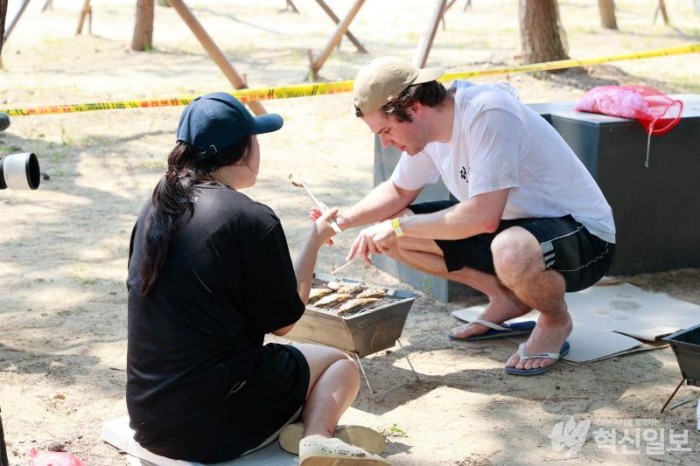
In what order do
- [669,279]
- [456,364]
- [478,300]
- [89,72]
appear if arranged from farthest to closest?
[89,72]
[669,279]
[478,300]
[456,364]

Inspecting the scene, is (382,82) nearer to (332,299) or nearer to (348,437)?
(332,299)

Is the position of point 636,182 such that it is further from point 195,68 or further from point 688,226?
point 195,68

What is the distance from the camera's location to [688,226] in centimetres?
584

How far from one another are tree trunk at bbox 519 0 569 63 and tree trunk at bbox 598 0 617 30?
5.66m

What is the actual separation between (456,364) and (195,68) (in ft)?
29.0

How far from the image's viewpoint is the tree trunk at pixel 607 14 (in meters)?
16.2

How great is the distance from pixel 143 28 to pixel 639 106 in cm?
968

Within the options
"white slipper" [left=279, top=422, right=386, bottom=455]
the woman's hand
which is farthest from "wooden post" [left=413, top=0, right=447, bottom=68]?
"white slipper" [left=279, top=422, right=386, bottom=455]

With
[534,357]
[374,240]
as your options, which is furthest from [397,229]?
[534,357]

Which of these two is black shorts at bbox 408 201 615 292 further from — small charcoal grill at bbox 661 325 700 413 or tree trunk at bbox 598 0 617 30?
tree trunk at bbox 598 0 617 30

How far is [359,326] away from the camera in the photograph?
13.0 feet

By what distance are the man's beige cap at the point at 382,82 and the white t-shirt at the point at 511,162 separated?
0.90 ft

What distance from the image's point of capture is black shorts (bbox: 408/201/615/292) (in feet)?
13.8

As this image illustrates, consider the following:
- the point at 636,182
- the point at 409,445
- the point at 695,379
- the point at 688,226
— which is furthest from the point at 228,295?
the point at 688,226
